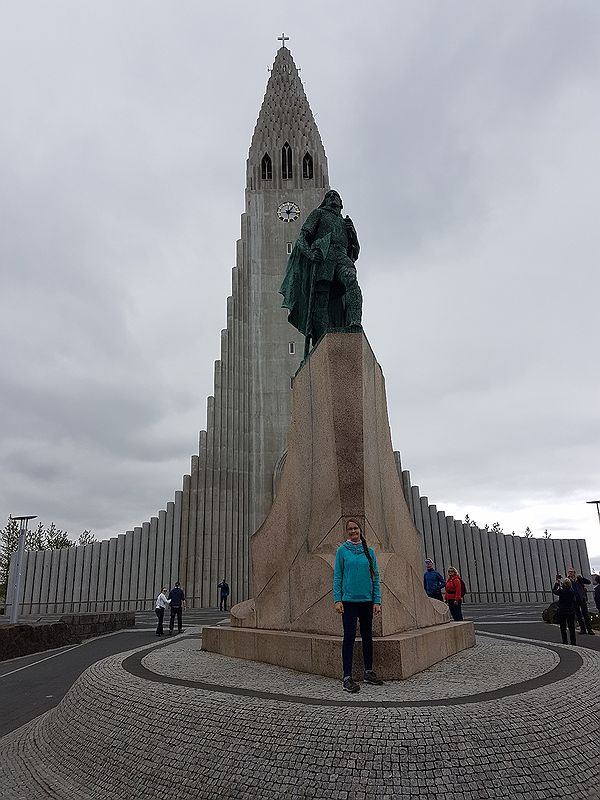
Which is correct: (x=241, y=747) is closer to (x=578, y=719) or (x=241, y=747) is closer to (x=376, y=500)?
(x=578, y=719)

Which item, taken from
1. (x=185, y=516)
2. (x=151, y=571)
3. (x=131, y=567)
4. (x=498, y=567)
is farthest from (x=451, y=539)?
(x=131, y=567)

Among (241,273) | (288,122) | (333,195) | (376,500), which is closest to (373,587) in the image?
(376,500)

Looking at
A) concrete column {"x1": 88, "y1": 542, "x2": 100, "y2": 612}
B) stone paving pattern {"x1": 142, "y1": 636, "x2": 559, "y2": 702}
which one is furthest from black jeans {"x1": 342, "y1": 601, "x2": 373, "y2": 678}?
concrete column {"x1": 88, "y1": 542, "x2": 100, "y2": 612}

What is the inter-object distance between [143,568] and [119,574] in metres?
1.54

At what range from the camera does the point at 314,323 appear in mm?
8820

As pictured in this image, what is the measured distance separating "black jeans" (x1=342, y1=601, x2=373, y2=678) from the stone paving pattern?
0.23 meters

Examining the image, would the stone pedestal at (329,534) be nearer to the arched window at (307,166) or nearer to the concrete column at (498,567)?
the concrete column at (498,567)

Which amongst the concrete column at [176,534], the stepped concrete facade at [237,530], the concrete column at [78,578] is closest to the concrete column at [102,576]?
the stepped concrete facade at [237,530]

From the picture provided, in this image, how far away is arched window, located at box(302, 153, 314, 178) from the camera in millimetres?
39094

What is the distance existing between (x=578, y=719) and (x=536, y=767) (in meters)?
0.72

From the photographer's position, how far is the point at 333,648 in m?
5.46

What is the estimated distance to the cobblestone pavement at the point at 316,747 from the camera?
3383 mm

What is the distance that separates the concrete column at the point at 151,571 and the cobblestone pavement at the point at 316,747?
2839cm

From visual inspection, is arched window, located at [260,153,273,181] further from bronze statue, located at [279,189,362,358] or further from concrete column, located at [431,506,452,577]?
bronze statue, located at [279,189,362,358]
